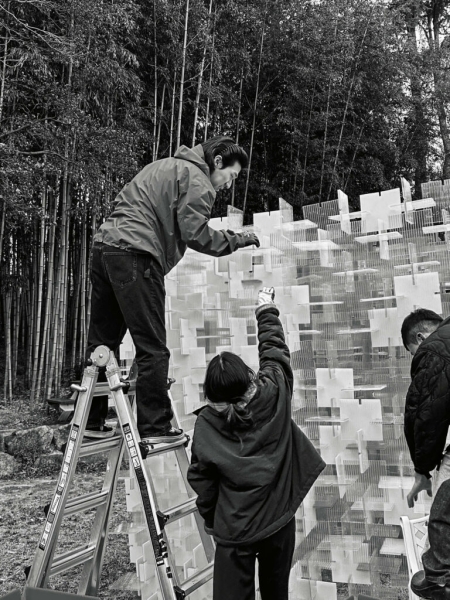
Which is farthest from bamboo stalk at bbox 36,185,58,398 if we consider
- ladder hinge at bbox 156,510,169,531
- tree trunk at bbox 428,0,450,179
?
tree trunk at bbox 428,0,450,179

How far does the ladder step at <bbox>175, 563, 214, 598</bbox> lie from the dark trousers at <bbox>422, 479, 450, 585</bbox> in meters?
0.69

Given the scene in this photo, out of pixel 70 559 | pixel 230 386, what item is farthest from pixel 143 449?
pixel 70 559

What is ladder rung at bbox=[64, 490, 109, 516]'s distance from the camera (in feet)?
6.21

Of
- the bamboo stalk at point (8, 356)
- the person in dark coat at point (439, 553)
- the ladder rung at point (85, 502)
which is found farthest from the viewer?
A: the bamboo stalk at point (8, 356)

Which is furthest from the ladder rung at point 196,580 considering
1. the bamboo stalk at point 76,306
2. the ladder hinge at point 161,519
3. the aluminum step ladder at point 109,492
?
the bamboo stalk at point 76,306

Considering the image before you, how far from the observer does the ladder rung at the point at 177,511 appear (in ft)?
5.65

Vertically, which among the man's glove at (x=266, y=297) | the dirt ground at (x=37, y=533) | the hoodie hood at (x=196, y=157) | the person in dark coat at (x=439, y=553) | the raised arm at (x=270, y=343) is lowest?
the dirt ground at (x=37, y=533)

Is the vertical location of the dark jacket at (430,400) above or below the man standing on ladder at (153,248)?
below

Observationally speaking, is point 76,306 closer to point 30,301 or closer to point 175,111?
point 30,301

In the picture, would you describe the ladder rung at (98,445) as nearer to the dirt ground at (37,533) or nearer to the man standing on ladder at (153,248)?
the man standing on ladder at (153,248)

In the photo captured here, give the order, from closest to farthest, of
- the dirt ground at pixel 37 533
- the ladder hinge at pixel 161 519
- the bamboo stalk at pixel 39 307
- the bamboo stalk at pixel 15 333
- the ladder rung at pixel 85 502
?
1. the ladder hinge at pixel 161 519
2. the ladder rung at pixel 85 502
3. the dirt ground at pixel 37 533
4. the bamboo stalk at pixel 39 307
5. the bamboo stalk at pixel 15 333

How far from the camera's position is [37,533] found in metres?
4.26

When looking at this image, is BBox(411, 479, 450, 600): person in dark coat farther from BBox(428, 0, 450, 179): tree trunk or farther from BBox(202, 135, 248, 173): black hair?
BBox(428, 0, 450, 179): tree trunk

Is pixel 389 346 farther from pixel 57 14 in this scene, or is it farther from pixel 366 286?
pixel 57 14
